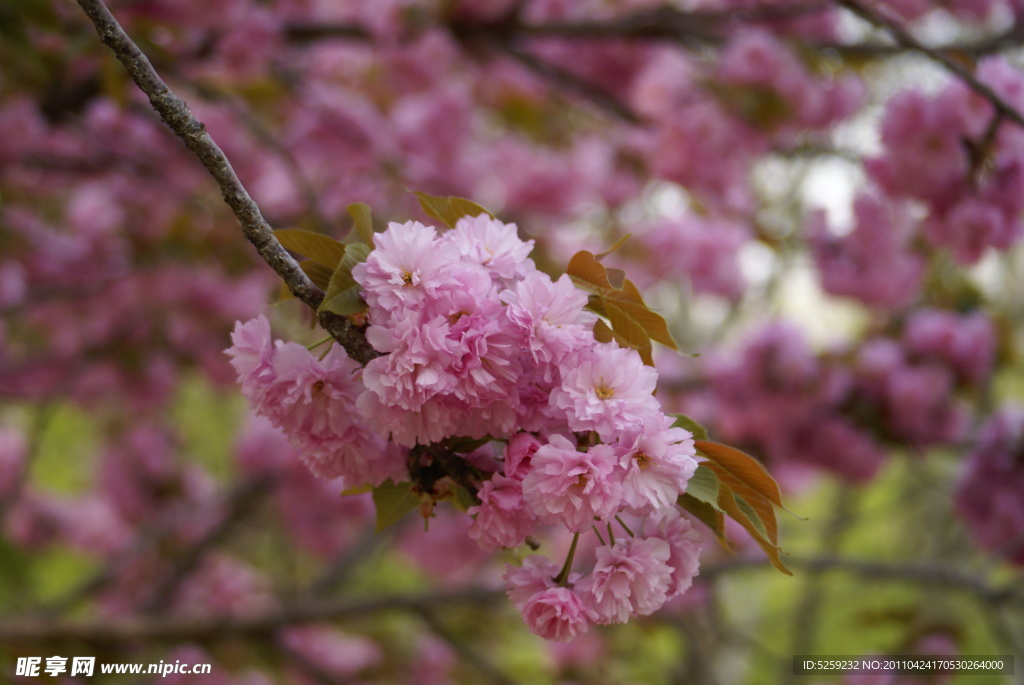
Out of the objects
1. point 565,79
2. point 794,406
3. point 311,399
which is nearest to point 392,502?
point 311,399

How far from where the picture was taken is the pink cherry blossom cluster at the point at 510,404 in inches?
23.2

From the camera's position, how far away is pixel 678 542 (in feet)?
2.15

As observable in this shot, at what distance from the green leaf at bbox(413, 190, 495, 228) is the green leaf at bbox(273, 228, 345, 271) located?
0.34 ft

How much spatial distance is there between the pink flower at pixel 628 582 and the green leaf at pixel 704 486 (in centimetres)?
5

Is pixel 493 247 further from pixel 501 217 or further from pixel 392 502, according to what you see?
pixel 501 217

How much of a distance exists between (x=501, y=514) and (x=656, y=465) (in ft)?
0.43

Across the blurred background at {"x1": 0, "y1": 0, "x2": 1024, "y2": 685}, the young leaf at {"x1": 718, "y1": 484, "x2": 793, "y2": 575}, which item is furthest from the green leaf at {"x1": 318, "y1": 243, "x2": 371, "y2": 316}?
the blurred background at {"x1": 0, "y1": 0, "x2": 1024, "y2": 685}

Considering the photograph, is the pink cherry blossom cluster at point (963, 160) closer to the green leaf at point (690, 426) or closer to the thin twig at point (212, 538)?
the green leaf at point (690, 426)

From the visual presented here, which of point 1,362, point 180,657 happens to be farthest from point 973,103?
point 1,362

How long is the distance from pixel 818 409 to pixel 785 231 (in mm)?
744

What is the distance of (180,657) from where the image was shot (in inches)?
87.8

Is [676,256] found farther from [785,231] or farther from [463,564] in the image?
[463,564]

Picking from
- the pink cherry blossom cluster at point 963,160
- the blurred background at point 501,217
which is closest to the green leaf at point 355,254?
the blurred background at point 501,217

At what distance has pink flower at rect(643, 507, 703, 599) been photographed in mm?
655
